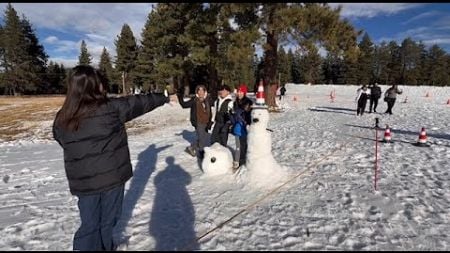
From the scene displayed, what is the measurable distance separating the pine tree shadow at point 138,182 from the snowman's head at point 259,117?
2519 mm

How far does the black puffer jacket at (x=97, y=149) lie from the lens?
3242mm

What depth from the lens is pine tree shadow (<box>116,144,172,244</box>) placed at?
4965mm

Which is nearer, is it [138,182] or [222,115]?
[138,182]

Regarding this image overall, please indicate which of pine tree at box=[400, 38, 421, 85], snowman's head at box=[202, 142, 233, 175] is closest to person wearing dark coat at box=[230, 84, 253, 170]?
snowman's head at box=[202, 142, 233, 175]

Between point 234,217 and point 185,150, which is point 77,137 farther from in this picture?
point 185,150

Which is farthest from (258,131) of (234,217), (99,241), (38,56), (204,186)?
(38,56)

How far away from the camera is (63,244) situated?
4359 mm

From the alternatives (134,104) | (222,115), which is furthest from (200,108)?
(134,104)

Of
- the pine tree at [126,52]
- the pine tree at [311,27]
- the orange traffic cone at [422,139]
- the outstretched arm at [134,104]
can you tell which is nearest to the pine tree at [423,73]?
the pine tree at [126,52]

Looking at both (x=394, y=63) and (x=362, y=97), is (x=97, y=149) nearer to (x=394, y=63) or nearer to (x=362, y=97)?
(x=362, y=97)

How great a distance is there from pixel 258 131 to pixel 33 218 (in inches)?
160

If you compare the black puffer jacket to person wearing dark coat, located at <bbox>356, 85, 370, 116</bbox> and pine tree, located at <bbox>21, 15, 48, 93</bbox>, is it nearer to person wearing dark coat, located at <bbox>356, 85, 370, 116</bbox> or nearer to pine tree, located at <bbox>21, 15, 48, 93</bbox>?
person wearing dark coat, located at <bbox>356, 85, 370, 116</bbox>

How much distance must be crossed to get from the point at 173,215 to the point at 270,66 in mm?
14946

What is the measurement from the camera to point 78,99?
3170 mm
